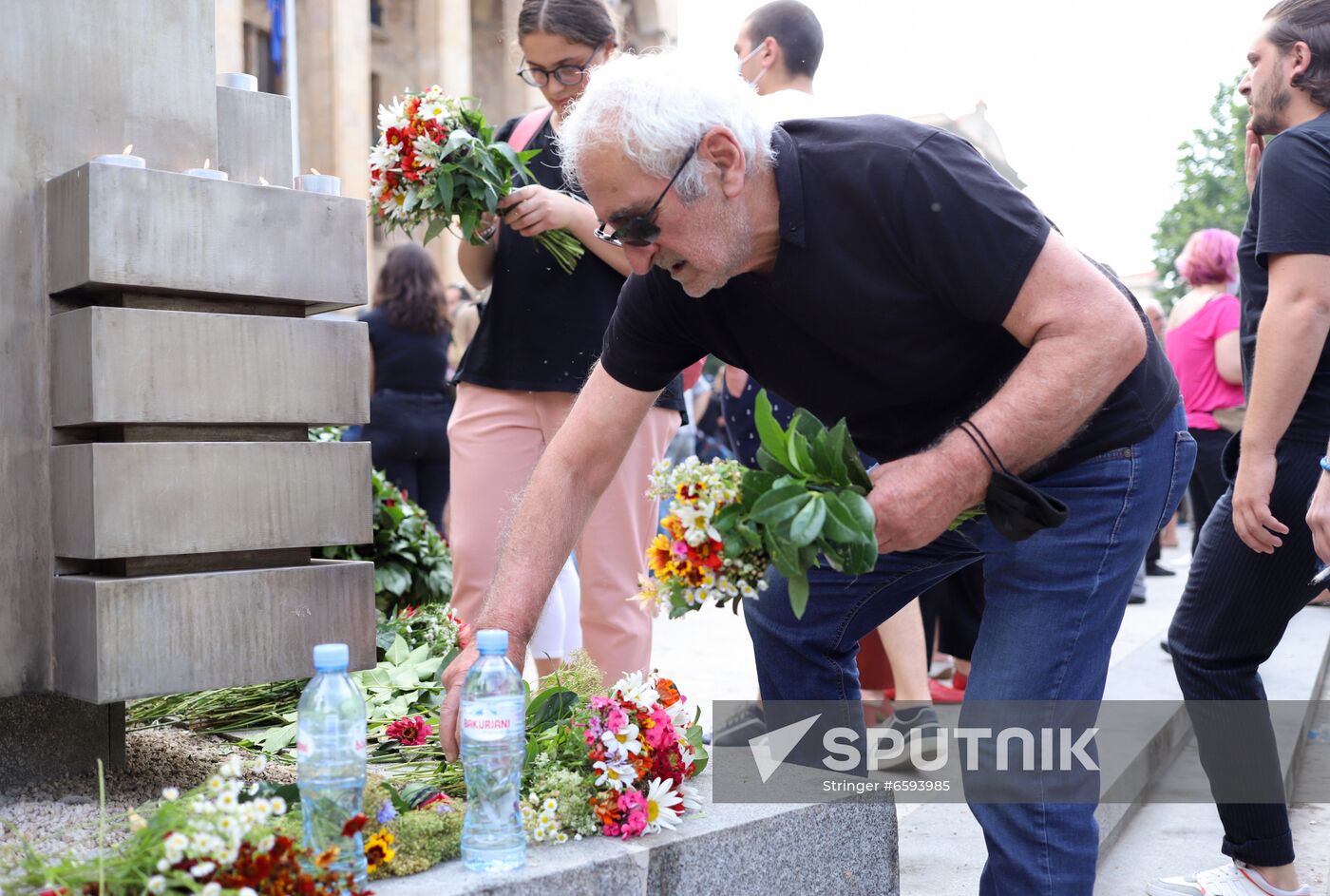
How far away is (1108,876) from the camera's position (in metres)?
3.81

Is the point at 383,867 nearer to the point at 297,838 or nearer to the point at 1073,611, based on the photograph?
the point at 297,838

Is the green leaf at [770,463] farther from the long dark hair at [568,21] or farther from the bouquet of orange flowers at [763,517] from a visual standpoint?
the long dark hair at [568,21]

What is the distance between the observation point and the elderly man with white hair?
2.32 m

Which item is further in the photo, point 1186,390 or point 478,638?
point 1186,390

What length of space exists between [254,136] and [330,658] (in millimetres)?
1628

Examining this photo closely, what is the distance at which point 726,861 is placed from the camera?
8.63 feet

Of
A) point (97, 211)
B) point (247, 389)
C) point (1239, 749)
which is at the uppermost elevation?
point (97, 211)

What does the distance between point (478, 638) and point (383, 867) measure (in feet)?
1.39

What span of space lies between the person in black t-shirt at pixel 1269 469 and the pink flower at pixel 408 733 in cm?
194

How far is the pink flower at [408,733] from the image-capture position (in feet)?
10.5

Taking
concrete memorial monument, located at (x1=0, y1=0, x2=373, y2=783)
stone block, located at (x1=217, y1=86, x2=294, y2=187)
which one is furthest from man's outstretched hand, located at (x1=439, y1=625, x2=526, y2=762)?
stone block, located at (x1=217, y1=86, x2=294, y2=187)

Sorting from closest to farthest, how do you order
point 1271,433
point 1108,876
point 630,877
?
point 630,877 → point 1271,433 → point 1108,876

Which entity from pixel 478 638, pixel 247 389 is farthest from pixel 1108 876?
pixel 247 389

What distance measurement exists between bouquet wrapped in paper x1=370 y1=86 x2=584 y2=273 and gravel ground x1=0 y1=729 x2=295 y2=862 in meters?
1.57
